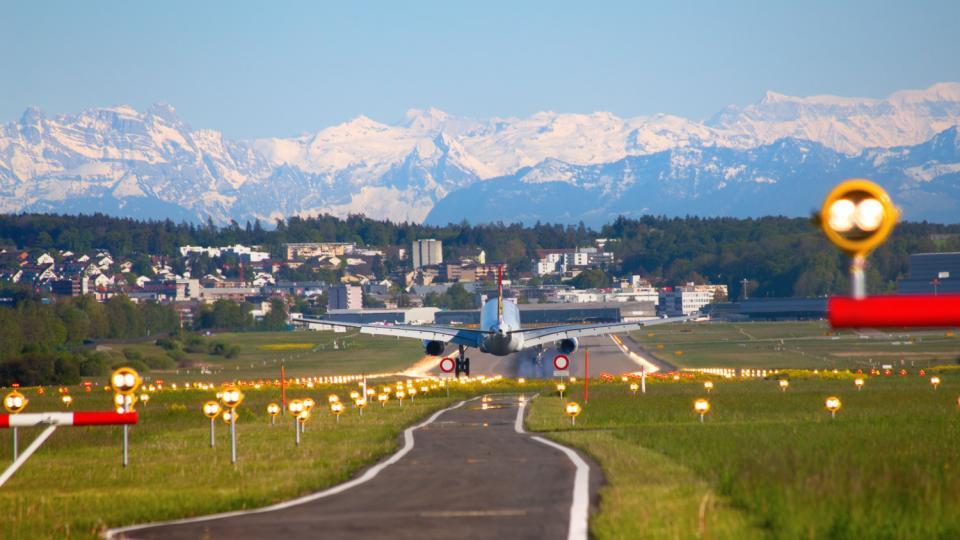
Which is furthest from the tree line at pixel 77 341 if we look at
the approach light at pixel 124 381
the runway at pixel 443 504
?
the approach light at pixel 124 381

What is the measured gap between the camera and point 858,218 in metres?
9.24

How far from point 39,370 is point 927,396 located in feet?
211

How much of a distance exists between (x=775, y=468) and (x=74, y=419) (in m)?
10.9

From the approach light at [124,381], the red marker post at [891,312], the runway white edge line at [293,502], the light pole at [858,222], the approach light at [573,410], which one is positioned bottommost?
the approach light at [573,410]

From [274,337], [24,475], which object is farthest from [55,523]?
[274,337]

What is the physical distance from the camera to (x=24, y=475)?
31094 mm

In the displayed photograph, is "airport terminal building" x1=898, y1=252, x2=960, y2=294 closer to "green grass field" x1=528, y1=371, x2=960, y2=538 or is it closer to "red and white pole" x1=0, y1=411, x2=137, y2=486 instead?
"green grass field" x1=528, y1=371, x2=960, y2=538

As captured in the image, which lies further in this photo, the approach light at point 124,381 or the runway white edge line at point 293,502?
the approach light at point 124,381

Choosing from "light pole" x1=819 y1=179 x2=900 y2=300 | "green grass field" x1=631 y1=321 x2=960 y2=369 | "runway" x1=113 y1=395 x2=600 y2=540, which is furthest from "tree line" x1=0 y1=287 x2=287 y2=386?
"light pole" x1=819 y1=179 x2=900 y2=300

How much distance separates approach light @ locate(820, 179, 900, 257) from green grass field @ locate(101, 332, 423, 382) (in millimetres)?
97360

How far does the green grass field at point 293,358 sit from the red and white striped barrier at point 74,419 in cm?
8840

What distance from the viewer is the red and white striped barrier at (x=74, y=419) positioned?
16263 millimetres

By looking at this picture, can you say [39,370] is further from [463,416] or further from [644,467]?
[644,467]

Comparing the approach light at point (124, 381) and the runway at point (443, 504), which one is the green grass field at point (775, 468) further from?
the approach light at point (124, 381)
